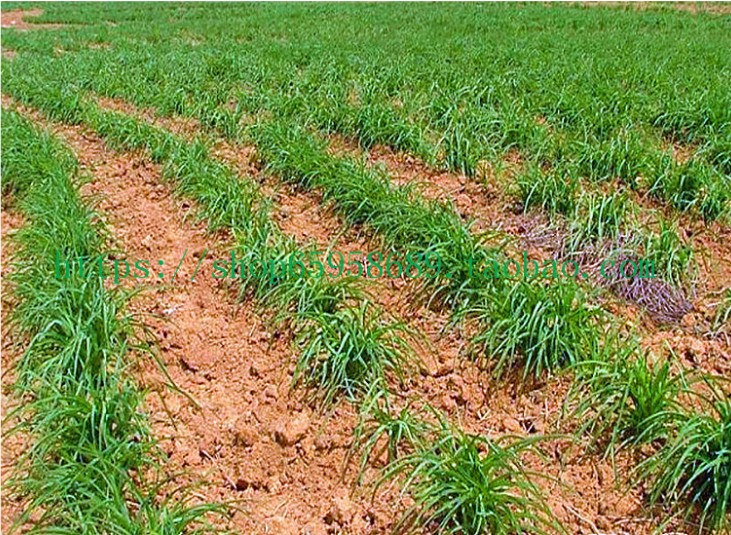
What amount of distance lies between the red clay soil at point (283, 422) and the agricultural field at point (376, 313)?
0.01 meters

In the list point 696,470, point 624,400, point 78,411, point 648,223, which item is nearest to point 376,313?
point 624,400

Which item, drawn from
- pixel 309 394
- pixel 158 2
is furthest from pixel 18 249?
pixel 158 2

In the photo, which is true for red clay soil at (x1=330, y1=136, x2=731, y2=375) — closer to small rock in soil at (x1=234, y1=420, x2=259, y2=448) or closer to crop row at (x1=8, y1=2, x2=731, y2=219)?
crop row at (x1=8, y1=2, x2=731, y2=219)

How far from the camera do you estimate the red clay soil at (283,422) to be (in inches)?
89.9

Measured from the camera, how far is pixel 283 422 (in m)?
2.70

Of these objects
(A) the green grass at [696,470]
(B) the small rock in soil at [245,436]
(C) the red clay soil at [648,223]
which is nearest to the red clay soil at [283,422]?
(B) the small rock in soil at [245,436]

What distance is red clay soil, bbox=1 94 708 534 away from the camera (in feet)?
7.49

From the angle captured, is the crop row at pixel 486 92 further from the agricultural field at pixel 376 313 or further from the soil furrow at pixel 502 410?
the soil furrow at pixel 502 410

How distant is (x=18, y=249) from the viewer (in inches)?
161

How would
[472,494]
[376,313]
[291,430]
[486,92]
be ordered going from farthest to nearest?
[486,92] → [376,313] → [291,430] → [472,494]

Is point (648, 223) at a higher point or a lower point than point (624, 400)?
higher

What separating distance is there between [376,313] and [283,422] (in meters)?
0.74

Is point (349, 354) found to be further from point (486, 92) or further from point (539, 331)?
point (486, 92)

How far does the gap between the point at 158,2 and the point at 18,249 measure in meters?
25.7
